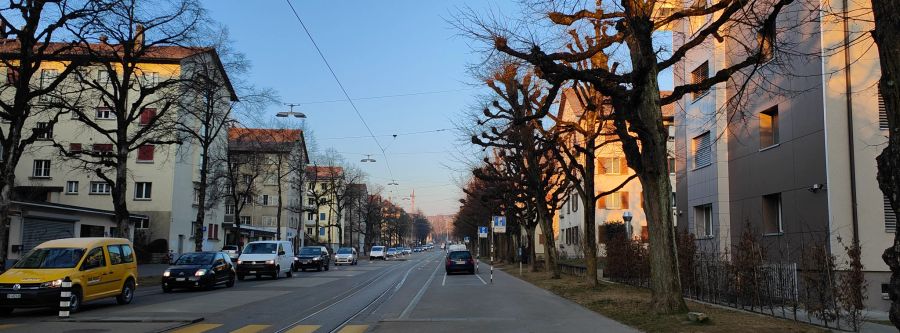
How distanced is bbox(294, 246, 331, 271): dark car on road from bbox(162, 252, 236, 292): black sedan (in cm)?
1779

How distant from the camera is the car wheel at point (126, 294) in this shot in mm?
17516

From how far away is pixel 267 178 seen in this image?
52344 millimetres

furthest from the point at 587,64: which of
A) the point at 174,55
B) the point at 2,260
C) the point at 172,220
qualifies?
the point at 172,220

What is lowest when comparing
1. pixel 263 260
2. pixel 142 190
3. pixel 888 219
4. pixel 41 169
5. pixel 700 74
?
pixel 263 260

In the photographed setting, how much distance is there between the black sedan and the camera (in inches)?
892

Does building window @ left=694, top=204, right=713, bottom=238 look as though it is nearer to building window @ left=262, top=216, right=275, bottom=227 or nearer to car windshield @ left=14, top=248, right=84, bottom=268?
car windshield @ left=14, top=248, right=84, bottom=268

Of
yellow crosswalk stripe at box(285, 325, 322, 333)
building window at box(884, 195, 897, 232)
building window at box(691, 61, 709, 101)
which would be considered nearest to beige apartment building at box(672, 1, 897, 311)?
→ building window at box(884, 195, 897, 232)

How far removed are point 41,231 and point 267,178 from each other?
57.5 ft

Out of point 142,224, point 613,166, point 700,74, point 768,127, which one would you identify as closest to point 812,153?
point 768,127

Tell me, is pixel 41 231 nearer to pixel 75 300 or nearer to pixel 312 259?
pixel 312 259

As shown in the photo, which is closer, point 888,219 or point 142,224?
point 888,219

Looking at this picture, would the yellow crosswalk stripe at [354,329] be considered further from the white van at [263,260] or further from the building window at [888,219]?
the white van at [263,260]

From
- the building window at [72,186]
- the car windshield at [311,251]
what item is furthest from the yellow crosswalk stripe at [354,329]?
the building window at [72,186]

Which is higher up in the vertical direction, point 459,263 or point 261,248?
point 261,248
